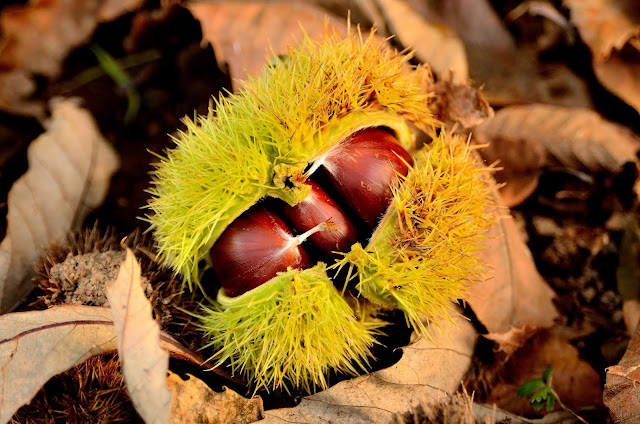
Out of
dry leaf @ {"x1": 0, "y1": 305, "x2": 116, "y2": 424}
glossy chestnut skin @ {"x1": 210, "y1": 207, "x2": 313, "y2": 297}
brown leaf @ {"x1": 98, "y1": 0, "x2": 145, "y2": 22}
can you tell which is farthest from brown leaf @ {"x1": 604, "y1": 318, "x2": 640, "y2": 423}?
brown leaf @ {"x1": 98, "y1": 0, "x2": 145, "y2": 22}

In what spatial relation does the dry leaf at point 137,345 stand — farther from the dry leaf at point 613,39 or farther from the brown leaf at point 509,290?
the dry leaf at point 613,39

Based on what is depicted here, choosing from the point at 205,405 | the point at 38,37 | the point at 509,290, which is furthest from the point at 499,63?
the point at 38,37

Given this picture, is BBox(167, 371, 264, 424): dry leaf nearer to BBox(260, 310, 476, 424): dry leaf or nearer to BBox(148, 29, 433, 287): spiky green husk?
BBox(260, 310, 476, 424): dry leaf

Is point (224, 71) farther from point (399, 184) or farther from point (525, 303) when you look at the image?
point (525, 303)

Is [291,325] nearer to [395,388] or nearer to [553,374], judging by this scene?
[395,388]

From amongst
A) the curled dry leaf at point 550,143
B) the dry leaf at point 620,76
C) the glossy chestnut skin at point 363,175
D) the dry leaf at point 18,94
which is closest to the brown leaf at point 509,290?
the curled dry leaf at point 550,143

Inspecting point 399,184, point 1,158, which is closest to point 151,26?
point 1,158
